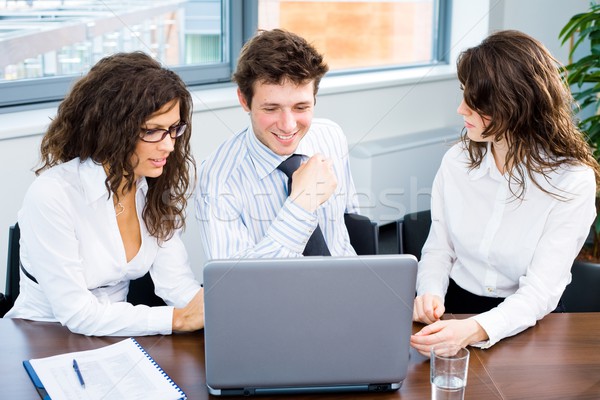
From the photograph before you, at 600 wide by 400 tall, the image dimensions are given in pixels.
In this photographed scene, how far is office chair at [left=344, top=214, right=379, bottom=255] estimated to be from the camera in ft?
7.03

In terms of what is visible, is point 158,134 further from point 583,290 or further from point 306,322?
point 583,290

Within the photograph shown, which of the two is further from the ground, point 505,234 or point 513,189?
point 513,189

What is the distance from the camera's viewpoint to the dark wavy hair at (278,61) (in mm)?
1891

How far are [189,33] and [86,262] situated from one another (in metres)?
2.18

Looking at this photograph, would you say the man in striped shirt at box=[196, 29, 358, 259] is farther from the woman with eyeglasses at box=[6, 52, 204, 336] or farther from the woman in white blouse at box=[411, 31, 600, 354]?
the woman in white blouse at box=[411, 31, 600, 354]

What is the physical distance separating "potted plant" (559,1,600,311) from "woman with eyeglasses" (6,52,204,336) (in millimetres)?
1080

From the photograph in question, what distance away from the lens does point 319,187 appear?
187 cm

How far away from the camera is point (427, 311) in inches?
64.5

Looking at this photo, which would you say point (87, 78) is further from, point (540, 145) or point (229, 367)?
point (540, 145)

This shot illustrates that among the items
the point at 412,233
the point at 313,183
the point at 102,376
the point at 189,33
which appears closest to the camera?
the point at 102,376

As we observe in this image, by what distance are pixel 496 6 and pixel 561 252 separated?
3.04m

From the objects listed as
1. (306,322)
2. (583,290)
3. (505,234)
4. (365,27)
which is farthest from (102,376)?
(365,27)

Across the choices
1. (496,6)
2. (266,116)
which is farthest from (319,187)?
(496,6)

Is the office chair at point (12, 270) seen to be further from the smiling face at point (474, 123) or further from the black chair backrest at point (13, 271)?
the smiling face at point (474, 123)
